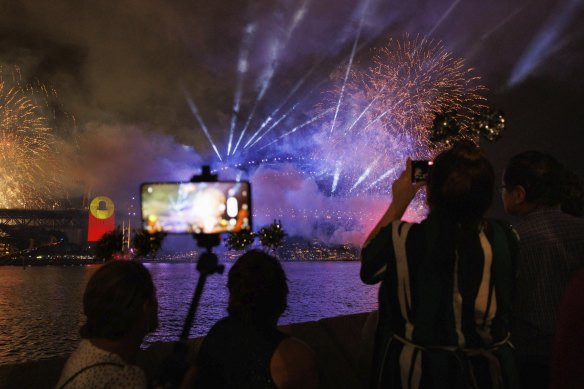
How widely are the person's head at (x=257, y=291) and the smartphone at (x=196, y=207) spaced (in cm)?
24

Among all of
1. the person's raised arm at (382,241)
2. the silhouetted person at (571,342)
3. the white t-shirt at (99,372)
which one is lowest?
the white t-shirt at (99,372)

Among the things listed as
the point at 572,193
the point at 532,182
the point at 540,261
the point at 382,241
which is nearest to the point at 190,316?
the point at 382,241

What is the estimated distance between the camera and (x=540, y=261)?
2.50 meters

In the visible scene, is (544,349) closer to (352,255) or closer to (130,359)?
(130,359)

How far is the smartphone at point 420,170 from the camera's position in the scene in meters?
2.40

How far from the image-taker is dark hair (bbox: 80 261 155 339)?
204 cm

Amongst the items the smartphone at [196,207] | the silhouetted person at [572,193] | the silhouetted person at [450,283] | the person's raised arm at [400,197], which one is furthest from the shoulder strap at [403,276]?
the silhouetted person at [572,193]

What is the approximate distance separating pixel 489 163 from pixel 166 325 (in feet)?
43.9

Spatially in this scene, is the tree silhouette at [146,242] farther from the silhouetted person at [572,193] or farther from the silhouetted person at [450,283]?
the silhouetted person at [572,193]

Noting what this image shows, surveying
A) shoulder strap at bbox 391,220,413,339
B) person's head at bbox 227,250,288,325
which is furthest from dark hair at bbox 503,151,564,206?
person's head at bbox 227,250,288,325

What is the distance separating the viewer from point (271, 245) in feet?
13.8

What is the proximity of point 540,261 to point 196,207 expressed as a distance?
6.98ft

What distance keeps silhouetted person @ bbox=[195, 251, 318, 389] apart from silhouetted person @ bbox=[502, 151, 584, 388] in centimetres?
141

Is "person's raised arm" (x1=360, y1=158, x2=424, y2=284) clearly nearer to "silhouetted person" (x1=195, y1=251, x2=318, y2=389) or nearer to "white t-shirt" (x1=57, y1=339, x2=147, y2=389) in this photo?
"silhouetted person" (x1=195, y1=251, x2=318, y2=389)
